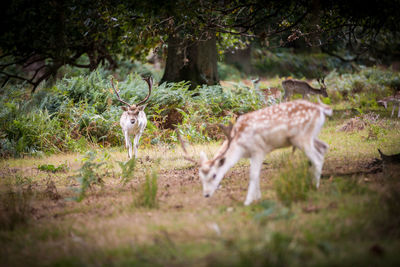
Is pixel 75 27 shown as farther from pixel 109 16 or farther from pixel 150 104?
pixel 109 16

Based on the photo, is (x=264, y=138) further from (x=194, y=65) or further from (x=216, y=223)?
(x=194, y=65)

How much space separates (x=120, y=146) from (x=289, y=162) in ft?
22.2

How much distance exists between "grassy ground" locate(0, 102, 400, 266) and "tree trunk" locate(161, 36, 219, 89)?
7.00 metres

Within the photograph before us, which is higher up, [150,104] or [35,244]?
[150,104]

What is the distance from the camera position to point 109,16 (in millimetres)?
9055

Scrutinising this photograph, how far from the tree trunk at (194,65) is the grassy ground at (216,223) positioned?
7000 mm

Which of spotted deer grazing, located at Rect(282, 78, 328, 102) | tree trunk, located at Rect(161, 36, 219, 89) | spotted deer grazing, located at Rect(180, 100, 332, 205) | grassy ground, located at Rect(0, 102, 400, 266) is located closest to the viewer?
grassy ground, located at Rect(0, 102, 400, 266)

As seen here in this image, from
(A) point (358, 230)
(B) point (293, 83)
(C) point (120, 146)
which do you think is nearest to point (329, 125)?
(B) point (293, 83)

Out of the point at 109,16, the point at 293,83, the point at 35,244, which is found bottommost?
the point at 35,244

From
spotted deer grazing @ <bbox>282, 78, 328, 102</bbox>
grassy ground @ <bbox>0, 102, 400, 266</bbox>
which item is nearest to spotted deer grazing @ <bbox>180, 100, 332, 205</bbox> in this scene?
grassy ground @ <bbox>0, 102, 400, 266</bbox>

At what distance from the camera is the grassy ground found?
140 inches

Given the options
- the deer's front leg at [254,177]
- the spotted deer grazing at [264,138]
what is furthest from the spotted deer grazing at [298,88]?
the deer's front leg at [254,177]

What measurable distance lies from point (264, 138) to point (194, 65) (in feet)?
29.5

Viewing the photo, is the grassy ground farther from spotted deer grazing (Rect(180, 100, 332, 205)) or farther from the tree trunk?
the tree trunk
